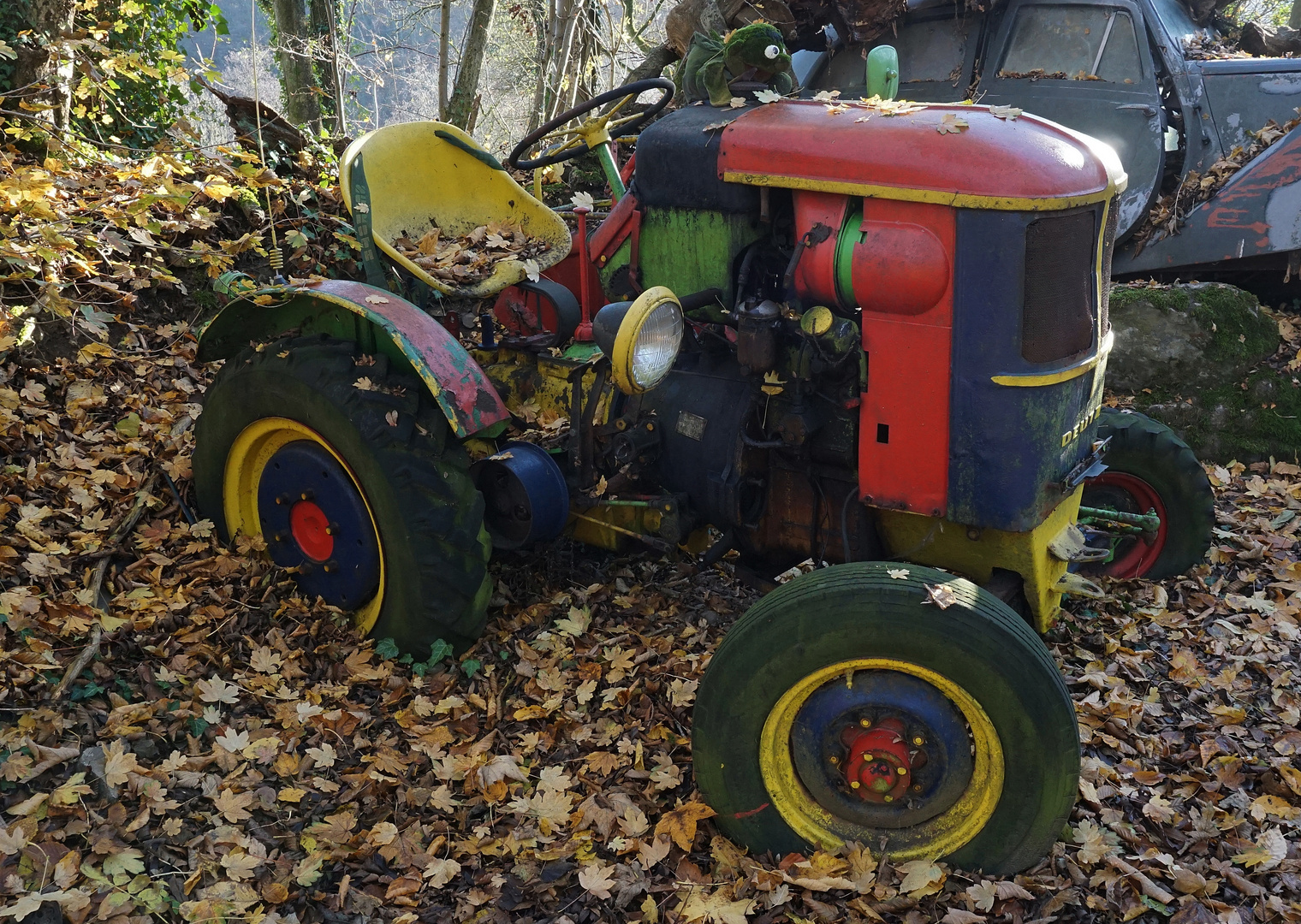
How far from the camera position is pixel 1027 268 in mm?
2480

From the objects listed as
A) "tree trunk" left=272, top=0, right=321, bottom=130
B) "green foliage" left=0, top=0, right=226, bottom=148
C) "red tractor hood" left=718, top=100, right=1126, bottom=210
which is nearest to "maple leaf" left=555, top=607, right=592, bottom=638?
"red tractor hood" left=718, top=100, right=1126, bottom=210

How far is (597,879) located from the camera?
2.40m

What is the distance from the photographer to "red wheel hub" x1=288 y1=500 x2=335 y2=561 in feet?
10.7

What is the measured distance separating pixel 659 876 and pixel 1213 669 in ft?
7.03

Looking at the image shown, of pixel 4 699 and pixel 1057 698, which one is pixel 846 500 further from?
pixel 4 699

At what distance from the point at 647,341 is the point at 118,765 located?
1759 millimetres

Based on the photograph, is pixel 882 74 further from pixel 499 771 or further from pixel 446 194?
pixel 499 771

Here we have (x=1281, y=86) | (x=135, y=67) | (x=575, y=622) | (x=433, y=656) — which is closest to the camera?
(x=433, y=656)

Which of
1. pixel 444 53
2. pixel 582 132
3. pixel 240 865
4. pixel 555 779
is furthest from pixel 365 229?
pixel 444 53

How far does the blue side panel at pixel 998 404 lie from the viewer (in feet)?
8.05

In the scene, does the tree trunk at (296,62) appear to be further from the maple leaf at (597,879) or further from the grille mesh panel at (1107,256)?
the maple leaf at (597,879)

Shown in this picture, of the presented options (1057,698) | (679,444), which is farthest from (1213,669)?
(679,444)

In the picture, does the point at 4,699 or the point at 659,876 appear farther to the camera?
the point at 4,699

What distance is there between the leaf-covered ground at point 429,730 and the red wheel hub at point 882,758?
18 centimetres
